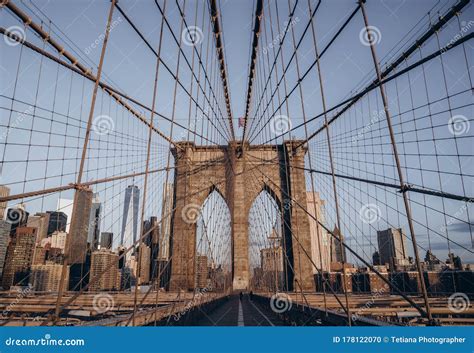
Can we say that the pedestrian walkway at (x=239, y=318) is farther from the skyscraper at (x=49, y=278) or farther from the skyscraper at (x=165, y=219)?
the skyscraper at (x=49, y=278)

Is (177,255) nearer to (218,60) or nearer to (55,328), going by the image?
(218,60)

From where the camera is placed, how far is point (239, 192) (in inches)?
874

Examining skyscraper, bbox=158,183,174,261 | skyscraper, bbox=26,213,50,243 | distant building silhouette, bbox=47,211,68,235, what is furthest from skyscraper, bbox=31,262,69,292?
skyscraper, bbox=158,183,174,261

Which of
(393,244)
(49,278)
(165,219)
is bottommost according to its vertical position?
(49,278)

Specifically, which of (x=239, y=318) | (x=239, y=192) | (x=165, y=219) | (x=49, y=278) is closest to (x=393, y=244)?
(x=239, y=318)

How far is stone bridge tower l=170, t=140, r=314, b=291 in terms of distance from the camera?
20375 millimetres

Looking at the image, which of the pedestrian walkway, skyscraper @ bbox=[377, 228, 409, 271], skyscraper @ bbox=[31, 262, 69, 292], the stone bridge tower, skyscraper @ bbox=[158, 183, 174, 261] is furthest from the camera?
skyscraper @ bbox=[31, 262, 69, 292]

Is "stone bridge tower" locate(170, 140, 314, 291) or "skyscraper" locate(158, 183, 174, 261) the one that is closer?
"skyscraper" locate(158, 183, 174, 261)

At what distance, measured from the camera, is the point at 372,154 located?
1408 cm

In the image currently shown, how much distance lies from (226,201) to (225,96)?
7849 mm

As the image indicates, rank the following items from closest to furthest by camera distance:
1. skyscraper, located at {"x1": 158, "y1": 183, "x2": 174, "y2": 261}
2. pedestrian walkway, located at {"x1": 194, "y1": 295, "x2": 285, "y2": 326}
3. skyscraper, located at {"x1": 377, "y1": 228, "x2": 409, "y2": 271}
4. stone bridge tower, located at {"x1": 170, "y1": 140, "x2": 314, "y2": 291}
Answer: skyscraper, located at {"x1": 158, "y1": 183, "x2": 174, "y2": 261} < pedestrian walkway, located at {"x1": 194, "y1": 295, "x2": 285, "y2": 326} < skyscraper, located at {"x1": 377, "y1": 228, "x2": 409, "y2": 271} < stone bridge tower, located at {"x1": 170, "y1": 140, "x2": 314, "y2": 291}

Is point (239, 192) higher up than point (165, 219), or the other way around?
point (239, 192)

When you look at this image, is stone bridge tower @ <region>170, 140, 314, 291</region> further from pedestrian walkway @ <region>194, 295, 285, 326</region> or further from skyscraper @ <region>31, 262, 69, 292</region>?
skyscraper @ <region>31, 262, 69, 292</region>

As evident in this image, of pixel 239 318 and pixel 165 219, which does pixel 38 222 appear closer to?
pixel 165 219
